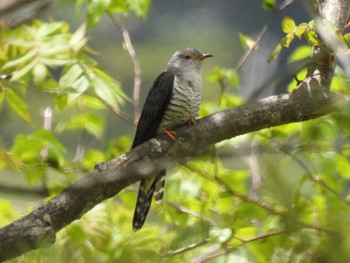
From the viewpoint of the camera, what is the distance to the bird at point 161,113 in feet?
11.1

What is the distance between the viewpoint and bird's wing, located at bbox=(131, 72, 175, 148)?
11.2ft

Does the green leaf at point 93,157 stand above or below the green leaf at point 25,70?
below

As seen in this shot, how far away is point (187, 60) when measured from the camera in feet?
13.3

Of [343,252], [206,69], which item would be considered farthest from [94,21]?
[343,252]

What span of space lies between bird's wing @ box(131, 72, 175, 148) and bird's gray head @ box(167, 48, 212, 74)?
0.21 meters

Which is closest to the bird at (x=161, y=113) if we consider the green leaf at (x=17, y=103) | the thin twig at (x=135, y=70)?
the thin twig at (x=135, y=70)

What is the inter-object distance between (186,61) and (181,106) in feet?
2.23

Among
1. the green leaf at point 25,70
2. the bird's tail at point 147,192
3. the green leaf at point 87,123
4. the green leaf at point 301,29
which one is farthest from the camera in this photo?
the bird's tail at point 147,192

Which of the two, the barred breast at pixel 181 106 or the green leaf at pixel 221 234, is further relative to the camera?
the barred breast at pixel 181 106

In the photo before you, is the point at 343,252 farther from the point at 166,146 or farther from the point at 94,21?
the point at 94,21

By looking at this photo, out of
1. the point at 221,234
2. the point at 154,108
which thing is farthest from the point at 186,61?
the point at 221,234

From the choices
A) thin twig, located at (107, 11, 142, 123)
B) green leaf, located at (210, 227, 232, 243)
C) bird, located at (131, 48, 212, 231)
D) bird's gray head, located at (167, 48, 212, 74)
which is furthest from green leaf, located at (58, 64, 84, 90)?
bird's gray head, located at (167, 48, 212, 74)

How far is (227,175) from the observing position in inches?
120

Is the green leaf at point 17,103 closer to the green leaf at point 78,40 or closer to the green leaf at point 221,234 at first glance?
the green leaf at point 78,40
